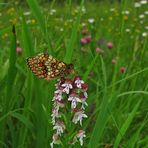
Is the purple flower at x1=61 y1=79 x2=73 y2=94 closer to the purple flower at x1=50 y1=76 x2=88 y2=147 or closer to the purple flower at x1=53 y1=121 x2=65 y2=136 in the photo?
the purple flower at x1=50 y1=76 x2=88 y2=147

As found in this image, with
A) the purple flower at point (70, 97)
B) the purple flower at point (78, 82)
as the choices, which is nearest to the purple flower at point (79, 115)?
the purple flower at point (70, 97)

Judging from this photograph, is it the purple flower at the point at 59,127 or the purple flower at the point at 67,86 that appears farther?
the purple flower at the point at 59,127

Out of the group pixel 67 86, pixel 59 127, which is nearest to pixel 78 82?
pixel 67 86

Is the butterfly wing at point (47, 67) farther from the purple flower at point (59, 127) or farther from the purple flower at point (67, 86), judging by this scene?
the purple flower at point (59, 127)

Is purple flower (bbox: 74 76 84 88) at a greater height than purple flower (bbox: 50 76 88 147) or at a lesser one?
greater

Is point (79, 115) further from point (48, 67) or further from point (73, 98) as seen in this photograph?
point (48, 67)

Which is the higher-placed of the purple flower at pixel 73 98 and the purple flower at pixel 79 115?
the purple flower at pixel 73 98

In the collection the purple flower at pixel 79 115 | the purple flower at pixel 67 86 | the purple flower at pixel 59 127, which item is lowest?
the purple flower at pixel 59 127

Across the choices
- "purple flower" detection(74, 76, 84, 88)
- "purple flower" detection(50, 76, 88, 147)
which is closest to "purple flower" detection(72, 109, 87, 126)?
"purple flower" detection(50, 76, 88, 147)
